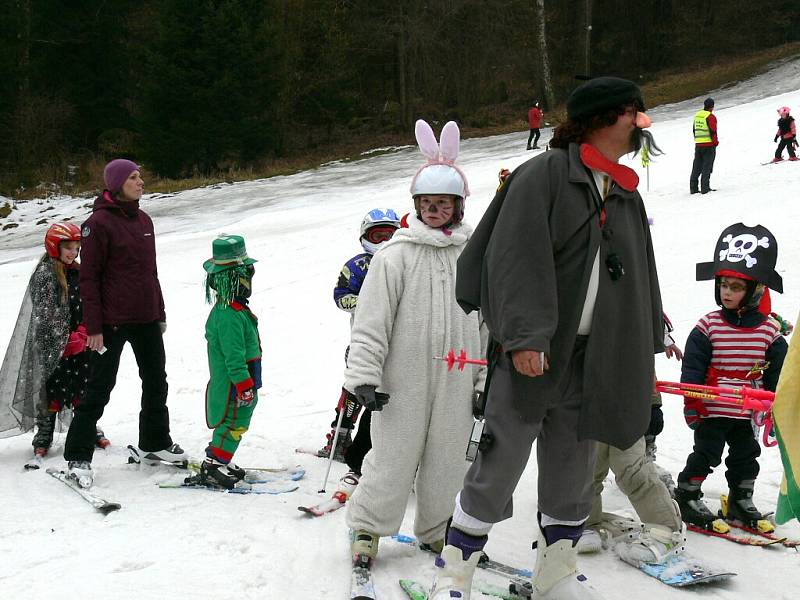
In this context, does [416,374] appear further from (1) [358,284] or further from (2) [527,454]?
(1) [358,284]

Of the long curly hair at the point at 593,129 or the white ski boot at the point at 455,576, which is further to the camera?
the white ski boot at the point at 455,576

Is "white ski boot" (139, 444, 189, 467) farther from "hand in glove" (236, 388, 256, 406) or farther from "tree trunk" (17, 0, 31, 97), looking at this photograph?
"tree trunk" (17, 0, 31, 97)

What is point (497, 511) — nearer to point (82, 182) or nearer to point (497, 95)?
point (82, 182)

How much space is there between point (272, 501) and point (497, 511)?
206 cm

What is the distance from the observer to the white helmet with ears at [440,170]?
4.04 m

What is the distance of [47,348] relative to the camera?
609 centimetres

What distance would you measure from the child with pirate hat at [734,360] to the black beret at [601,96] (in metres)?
1.63

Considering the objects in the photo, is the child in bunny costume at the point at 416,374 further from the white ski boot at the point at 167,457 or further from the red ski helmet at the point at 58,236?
the red ski helmet at the point at 58,236

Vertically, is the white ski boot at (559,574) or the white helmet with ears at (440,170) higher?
the white helmet with ears at (440,170)

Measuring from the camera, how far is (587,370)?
10.1 ft

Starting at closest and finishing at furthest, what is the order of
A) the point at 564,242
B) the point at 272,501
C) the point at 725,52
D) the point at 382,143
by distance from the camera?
the point at 564,242
the point at 272,501
the point at 382,143
the point at 725,52

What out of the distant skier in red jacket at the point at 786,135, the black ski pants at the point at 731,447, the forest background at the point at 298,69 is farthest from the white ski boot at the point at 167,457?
the forest background at the point at 298,69

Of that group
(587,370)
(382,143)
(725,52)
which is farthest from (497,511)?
(725,52)

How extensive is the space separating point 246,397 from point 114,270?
121 cm
